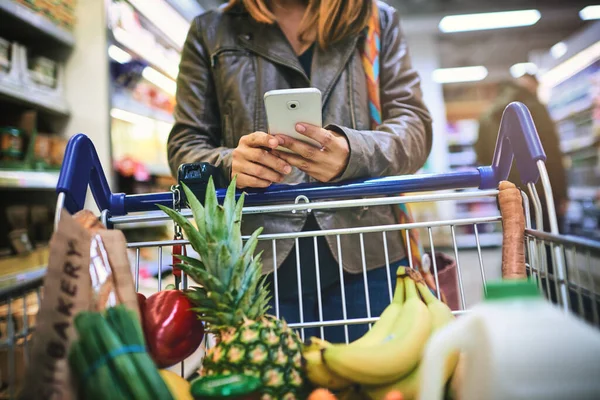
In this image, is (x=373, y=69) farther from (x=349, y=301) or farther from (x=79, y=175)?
(x=79, y=175)

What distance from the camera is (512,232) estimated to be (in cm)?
77

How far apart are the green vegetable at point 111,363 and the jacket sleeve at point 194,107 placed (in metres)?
0.70

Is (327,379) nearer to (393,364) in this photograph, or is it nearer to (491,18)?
(393,364)

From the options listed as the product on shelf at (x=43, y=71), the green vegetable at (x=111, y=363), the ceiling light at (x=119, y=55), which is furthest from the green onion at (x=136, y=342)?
the ceiling light at (x=119, y=55)

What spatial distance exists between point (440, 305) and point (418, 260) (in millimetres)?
415

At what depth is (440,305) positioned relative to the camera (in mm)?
731

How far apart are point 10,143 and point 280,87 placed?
5.01 feet

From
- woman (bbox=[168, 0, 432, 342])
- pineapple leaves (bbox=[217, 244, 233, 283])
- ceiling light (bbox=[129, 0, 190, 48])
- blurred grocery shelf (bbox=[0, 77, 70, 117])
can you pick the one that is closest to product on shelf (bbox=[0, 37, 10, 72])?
blurred grocery shelf (bbox=[0, 77, 70, 117])

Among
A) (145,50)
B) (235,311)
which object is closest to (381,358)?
(235,311)

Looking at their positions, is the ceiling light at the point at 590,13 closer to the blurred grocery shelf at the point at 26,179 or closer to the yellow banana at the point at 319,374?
the blurred grocery shelf at the point at 26,179

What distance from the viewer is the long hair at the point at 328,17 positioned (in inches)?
45.7

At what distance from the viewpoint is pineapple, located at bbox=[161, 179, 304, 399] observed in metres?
0.60

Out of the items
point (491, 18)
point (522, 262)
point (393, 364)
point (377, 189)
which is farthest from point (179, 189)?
point (491, 18)

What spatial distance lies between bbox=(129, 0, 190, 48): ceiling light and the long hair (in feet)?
6.61
